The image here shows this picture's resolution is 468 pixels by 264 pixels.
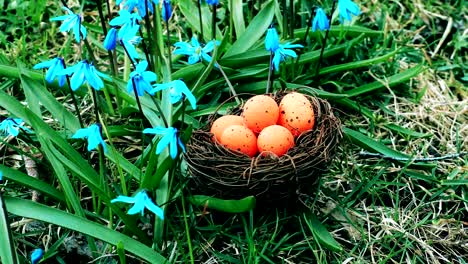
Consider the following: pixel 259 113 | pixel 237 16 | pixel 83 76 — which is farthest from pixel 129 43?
pixel 237 16

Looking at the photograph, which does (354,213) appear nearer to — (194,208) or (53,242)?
(194,208)

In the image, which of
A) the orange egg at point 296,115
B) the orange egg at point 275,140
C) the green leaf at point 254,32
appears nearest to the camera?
the orange egg at point 275,140

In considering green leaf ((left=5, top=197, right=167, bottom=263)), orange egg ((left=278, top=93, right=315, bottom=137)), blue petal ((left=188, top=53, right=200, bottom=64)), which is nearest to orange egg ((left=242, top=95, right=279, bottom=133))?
orange egg ((left=278, top=93, right=315, bottom=137))

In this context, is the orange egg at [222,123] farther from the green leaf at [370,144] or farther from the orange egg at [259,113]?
the green leaf at [370,144]

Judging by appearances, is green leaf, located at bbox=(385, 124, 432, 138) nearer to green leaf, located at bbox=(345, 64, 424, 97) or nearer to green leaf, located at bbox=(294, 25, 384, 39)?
green leaf, located at bbox=(345, 64, 424, 97)

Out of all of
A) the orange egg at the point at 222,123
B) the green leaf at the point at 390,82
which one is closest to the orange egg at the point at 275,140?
the orange egg at the point at 222,123

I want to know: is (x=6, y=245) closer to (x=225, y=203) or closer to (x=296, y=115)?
(x=225, y=203)

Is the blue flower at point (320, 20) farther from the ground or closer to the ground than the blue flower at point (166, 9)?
closer to the ground
